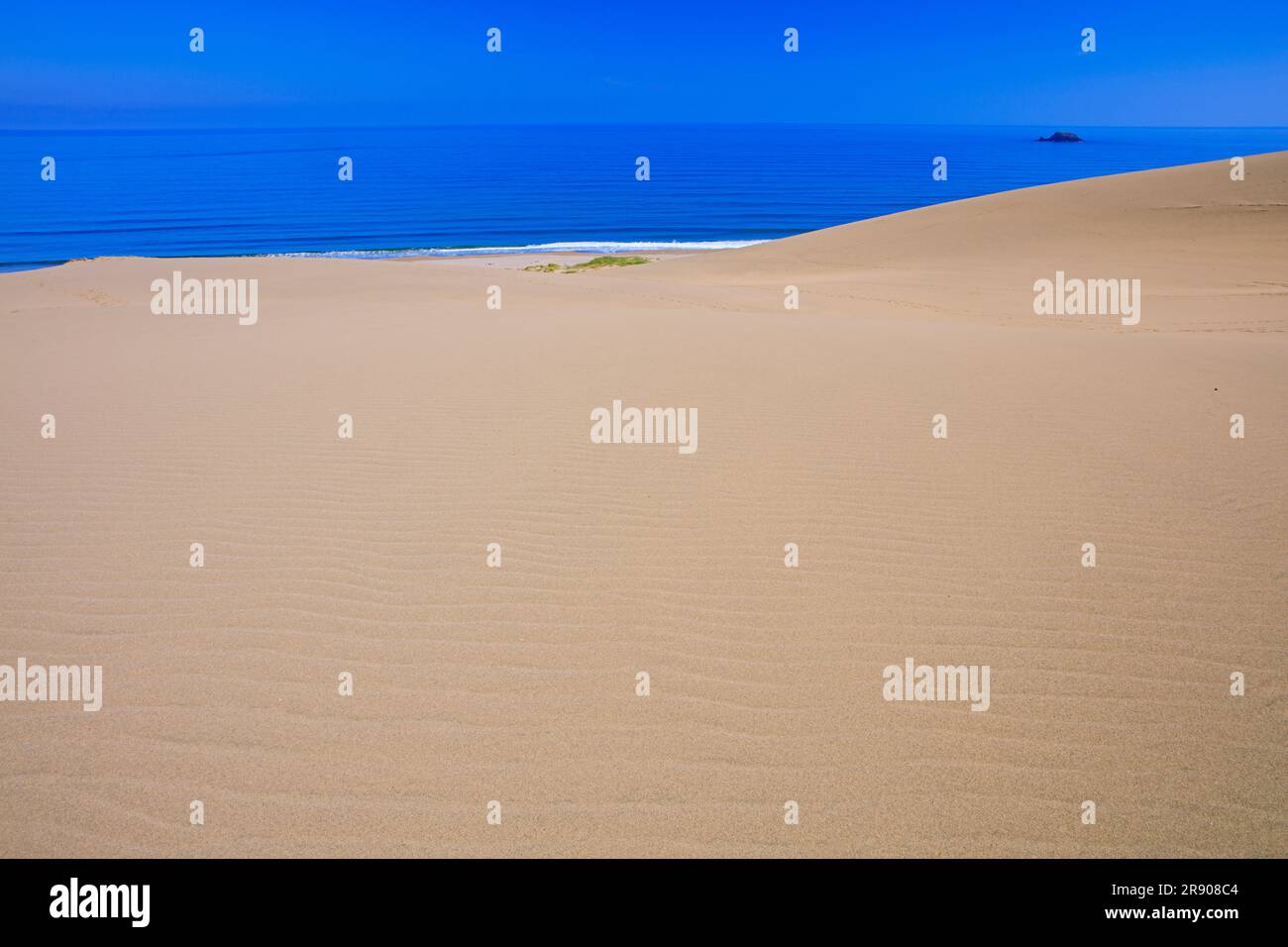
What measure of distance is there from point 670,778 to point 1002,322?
43.0 ft

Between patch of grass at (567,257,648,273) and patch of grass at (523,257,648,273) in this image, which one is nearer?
patch of grass at (523,257,648,273)

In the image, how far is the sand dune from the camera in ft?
9.84

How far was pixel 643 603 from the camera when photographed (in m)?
4.37

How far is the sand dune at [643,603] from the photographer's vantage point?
300 centimetres

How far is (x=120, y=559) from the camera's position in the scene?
486 centimetres

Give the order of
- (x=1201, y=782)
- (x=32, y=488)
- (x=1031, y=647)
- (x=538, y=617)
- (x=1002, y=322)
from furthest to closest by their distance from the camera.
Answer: (x=1002, y=322) < (x=32, y=488) < (x=538, y=617) < (x=1031, y=647) < (x=1201, y=782)

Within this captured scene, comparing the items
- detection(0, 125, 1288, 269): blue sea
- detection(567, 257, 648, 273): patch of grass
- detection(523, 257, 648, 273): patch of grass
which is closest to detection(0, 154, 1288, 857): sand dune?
detection(523, 257, 648, 273): patch of grass

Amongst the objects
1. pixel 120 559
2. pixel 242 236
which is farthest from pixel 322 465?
pixel 242 236
